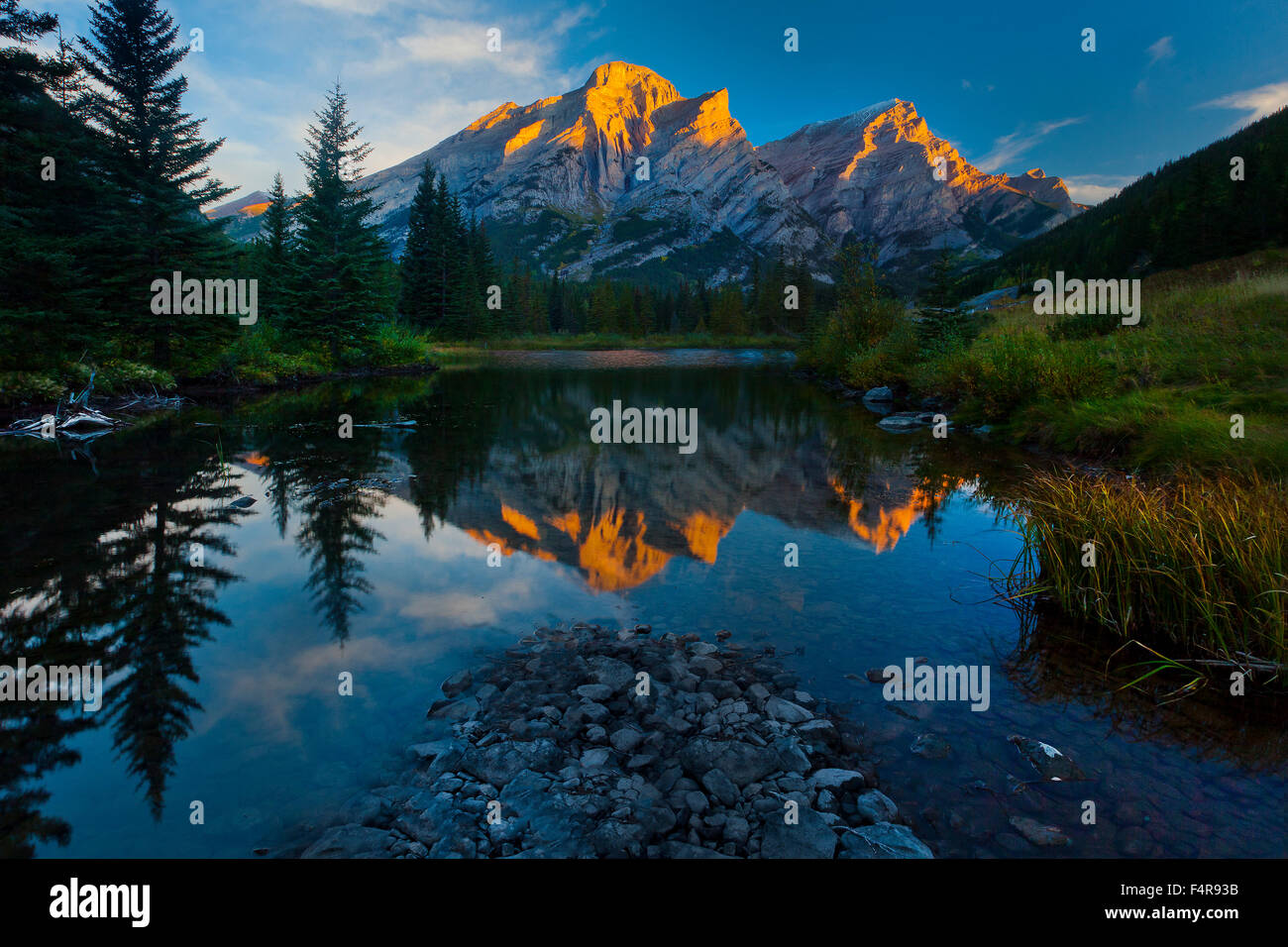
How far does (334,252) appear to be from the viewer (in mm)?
40062

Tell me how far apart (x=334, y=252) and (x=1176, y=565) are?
149ft

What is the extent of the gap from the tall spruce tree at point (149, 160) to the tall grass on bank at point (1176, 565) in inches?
1293

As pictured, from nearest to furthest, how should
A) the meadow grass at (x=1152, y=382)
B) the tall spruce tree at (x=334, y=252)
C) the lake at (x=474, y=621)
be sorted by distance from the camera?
the lake at (x=474, y=621), the meadow grass at (x=1152, y=382), the tall spruce tree at (x=334, y=252)

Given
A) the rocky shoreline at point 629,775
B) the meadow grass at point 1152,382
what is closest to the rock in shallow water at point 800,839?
the rocky shoreline at point 629,775

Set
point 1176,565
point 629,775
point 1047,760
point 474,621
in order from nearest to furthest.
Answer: point 629,775, point 1047,760, point 1176,565, point 474,621

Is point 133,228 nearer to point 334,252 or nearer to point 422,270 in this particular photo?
point 334,252

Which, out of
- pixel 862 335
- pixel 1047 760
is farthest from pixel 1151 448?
pixel 862 335

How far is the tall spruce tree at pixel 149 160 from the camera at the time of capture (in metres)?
26.0

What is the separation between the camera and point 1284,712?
514cm

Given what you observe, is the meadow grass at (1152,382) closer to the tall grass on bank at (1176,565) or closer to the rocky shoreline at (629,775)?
the tall grass on bank at (1176,565)

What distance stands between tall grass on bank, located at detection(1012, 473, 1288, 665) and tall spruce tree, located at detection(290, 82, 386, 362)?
39.4m
